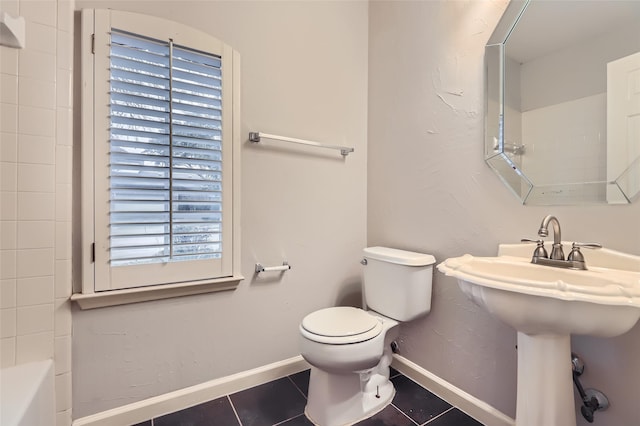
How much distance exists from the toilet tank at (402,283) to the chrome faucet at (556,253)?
1.64 feet

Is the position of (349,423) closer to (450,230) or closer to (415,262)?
(415,262)

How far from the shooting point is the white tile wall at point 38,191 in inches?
42.9

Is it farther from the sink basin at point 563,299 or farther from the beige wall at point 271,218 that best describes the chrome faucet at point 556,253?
the beige wall at point 271,218

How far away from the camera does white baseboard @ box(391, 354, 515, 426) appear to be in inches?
50.3

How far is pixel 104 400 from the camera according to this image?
1273mm

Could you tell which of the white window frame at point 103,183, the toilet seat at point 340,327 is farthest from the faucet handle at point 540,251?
the white window frame at point 103,183

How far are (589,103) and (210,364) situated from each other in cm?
196

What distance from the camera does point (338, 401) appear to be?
Answer: 133cm

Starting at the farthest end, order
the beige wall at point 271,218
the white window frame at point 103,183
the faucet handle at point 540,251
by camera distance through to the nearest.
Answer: the beige wall at point 271,218, the white window frame at point 103,183, the faucet handle at point 540,251

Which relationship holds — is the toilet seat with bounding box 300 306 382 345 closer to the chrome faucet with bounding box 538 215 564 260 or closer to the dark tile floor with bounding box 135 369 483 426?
the dark tile floor with bounding box 135 369 483 426

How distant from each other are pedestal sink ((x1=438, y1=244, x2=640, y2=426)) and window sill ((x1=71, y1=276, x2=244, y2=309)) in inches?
41.8

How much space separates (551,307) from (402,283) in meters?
0.72

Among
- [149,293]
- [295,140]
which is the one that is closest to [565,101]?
[295,140]

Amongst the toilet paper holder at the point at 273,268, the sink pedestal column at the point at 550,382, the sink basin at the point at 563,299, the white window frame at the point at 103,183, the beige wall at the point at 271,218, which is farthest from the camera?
the toilet paper holder at the point at 273,268
